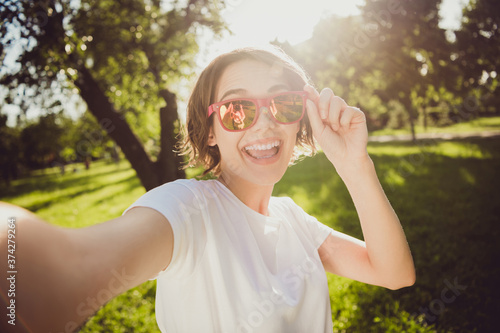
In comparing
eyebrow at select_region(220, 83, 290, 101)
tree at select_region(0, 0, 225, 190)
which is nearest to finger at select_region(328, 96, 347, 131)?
eyebrow at select_region(220, 83, 290, 101)

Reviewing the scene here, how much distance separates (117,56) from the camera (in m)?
4.70

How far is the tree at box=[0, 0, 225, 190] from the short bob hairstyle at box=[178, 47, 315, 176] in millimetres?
1632

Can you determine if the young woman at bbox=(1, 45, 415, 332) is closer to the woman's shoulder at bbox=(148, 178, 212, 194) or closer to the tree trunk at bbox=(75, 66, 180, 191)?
the woman's shoulder at bbox=(148, 178, 212, 194)

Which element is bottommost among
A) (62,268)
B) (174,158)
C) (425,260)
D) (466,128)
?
(466,128)

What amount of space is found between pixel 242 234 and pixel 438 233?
6.22 metres

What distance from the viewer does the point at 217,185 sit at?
5.13 feet

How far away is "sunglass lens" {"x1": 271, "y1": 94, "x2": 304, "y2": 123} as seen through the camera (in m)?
1.66

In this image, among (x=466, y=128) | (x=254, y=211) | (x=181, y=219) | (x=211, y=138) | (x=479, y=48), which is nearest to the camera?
(x=181, y=219)

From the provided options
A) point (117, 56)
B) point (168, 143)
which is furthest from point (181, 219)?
point (117, 56)

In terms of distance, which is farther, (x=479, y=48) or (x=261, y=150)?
(x=479, y=48)

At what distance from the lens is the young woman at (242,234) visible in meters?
0.84

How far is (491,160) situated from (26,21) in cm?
1628

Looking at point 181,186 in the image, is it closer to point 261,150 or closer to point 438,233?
point 261,150

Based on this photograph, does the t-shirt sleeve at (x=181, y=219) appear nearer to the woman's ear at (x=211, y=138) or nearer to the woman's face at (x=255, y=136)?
the woman's face at (x=255, y=136)
